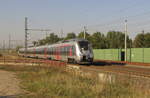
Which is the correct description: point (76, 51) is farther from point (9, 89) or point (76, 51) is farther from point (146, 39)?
point (146, 39)

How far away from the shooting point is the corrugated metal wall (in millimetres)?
36656

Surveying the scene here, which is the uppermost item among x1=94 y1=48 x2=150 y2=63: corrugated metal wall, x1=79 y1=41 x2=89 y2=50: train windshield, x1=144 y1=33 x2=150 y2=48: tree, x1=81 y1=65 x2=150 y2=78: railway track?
x1=144 y1=33 x2=150 y2=48: tree

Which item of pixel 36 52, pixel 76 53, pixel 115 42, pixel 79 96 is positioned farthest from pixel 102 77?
pixel 115 42

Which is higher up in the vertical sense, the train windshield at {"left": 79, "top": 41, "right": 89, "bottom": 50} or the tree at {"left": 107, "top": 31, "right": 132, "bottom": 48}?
the tree at {"left": 107, "top": 31, "right": 132, "bottom": 48}

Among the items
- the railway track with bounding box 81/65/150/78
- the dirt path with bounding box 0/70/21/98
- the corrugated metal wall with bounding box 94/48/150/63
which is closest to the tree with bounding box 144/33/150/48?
the corrugated metal wall with bounding box 94/48/150/63

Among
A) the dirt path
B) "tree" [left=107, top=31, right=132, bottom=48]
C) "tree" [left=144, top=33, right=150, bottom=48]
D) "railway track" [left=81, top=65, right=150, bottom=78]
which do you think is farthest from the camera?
"tree" [left=107, top=31, right=132, bottom=48]

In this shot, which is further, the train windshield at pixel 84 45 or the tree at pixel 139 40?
the tree at pixel 139 40

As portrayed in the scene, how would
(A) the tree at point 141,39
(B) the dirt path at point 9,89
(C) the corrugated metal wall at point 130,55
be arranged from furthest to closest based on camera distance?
(A) the tree at point 141,39, (C) the corrugated metal wall at point 130,55, (B) the dirt path at point 9,89

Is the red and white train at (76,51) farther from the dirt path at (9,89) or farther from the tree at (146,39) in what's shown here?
the tree at (146,39)

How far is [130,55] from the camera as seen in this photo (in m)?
40.3

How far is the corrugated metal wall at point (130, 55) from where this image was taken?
36656 millimetres

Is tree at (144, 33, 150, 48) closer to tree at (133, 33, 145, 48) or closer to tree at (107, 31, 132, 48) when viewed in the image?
tree at (133, 33, 145, 48)

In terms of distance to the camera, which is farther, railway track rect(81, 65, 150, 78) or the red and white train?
the red and white train

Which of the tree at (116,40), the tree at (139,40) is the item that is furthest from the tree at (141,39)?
the tree at (116,40)
